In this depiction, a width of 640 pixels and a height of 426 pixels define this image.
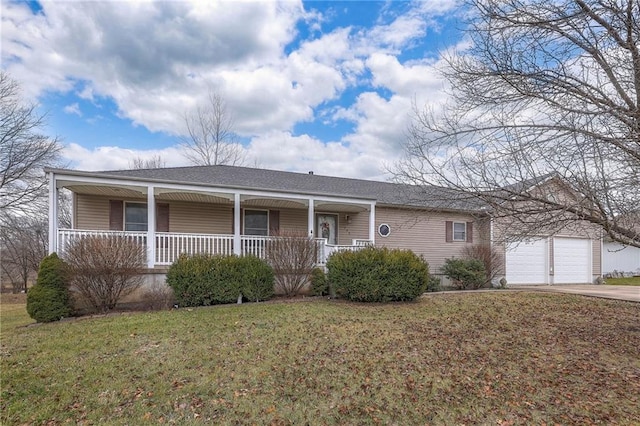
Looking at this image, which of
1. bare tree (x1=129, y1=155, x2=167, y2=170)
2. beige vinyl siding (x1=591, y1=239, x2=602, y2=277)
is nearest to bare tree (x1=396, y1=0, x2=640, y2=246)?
beige vinyl siding (x1=591, y1=239, x2=602, y2=277)

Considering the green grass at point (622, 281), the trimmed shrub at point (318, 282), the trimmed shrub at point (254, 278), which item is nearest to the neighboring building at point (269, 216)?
the trimmed shrub at point (318, 282)

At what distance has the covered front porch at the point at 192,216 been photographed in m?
9.48

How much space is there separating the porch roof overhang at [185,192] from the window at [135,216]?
468mm

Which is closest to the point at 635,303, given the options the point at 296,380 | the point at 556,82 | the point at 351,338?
the point at 556,82

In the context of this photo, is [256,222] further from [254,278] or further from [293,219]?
[254,278]

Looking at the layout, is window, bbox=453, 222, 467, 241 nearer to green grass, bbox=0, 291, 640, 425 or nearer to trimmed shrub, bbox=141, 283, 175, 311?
green grass, bbox=0, 291, 640, 425

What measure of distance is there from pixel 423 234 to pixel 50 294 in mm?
12191

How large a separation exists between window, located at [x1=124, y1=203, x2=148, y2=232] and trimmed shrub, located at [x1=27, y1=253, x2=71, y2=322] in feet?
11.5

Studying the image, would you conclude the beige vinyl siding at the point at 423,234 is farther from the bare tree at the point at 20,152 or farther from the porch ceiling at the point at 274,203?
the bare tree at the point at 20,152

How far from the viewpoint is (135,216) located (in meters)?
11.7

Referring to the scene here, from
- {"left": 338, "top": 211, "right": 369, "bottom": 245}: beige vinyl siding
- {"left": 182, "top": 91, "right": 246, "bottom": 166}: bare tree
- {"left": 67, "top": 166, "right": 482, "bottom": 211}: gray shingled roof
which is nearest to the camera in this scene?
{"left": 67, "top": 166, "right": 482, "bottom": 211}: gray shingled roof

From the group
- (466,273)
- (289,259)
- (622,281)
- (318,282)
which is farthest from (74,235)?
(622,281)

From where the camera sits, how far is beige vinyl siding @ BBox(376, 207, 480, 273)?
46.4 ft

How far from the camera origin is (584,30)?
524 cm
